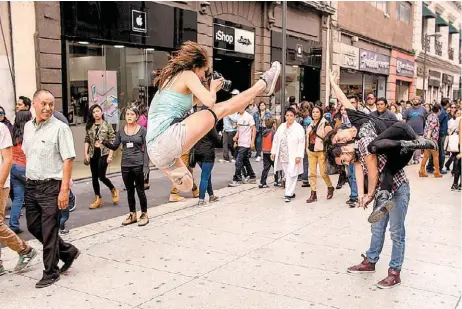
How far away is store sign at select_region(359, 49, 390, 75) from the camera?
80.8 ft

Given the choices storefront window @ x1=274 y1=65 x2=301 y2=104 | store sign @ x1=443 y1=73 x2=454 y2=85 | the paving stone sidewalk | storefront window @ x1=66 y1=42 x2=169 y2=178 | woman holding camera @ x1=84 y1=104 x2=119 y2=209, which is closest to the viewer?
the paving stone sidewalk

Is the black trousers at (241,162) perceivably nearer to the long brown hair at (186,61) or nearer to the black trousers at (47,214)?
the black trousers at (47,214)

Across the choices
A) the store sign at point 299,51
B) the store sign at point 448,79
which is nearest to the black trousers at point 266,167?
the store sign at point 299,51

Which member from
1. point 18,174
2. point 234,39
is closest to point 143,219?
point 18,174

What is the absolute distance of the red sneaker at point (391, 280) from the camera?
471cm

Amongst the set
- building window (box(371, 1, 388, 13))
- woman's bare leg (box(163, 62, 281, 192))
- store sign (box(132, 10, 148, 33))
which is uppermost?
building window (box(371, 1, 388, 13))

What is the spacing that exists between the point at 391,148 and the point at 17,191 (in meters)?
4.84

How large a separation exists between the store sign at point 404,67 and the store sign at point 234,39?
15739 mm

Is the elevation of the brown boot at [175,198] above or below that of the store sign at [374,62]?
below

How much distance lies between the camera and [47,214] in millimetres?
4836

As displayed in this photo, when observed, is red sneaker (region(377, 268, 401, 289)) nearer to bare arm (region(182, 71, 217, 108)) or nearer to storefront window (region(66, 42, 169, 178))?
bare arm (region(182, 71, 217, 108))

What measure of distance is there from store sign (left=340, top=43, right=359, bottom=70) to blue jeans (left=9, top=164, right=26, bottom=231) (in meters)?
18.1

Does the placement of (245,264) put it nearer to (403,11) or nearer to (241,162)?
(241,162)

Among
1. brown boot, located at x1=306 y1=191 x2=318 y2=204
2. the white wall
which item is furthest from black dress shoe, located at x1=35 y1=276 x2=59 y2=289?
the white wall
